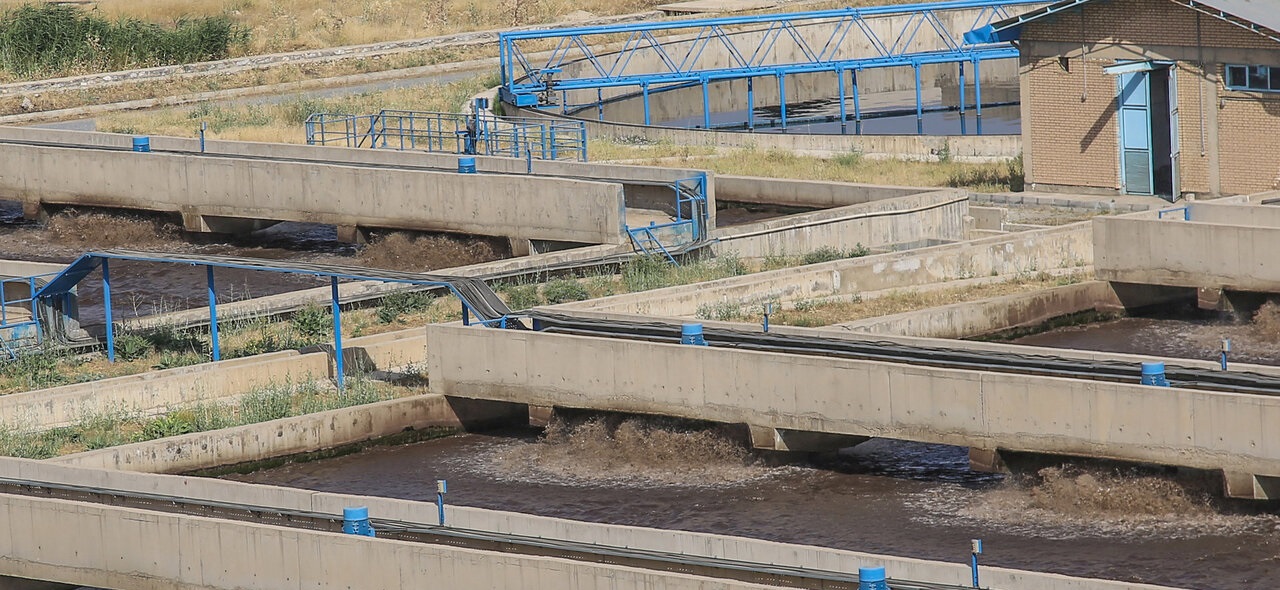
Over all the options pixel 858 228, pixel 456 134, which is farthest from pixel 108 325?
pixel 456 134

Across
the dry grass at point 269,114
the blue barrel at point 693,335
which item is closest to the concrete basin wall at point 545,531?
the blue barrel at point 693,335

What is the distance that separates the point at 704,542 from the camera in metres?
17.0

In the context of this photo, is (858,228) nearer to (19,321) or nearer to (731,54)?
(19,321)

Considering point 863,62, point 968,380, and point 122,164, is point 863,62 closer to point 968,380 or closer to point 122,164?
point 122,164

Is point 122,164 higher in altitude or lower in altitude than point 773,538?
higher

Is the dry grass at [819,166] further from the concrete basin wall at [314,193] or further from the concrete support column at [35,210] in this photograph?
the concrete support column at [35,210]

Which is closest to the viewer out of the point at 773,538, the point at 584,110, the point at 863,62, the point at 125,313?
the point at 773,538

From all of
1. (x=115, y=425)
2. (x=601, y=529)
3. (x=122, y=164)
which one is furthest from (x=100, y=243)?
(x=601, y=529)

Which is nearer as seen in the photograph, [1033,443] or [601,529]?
[601,529]

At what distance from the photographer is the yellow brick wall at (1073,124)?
3688cm

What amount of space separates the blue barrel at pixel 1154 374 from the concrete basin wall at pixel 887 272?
866 cm

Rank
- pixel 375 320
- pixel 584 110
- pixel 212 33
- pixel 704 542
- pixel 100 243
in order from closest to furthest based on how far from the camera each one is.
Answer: pixel 704 542, pixel 375 320, pixel 100 243, pixel 584 110, pixel 212 33

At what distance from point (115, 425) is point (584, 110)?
3033 centimetres

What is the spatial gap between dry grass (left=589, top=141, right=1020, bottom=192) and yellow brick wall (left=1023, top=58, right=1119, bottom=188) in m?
1.66
